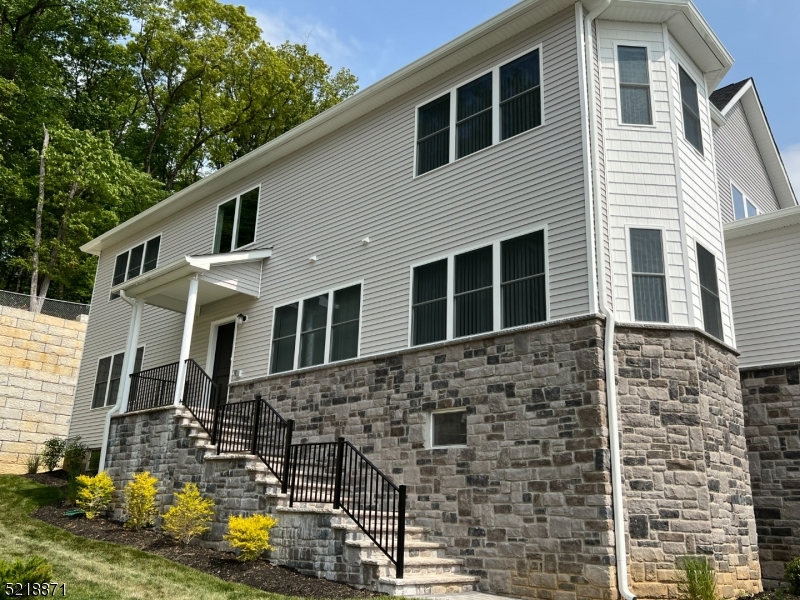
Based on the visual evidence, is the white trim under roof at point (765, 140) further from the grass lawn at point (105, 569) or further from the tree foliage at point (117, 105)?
the tree foliage at point (117, 105)

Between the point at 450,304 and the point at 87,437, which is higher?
the point at 450,304

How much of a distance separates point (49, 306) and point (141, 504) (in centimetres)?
1186

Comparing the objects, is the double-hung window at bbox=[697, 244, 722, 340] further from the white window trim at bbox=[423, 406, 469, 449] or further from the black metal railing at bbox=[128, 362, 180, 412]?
the black metal railing at bbox=[128, 362, 180, 412]

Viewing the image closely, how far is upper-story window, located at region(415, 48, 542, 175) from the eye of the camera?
10.3 m

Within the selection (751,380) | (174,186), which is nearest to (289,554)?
(751,380)

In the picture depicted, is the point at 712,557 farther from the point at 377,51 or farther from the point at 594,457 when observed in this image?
the point at 377,51

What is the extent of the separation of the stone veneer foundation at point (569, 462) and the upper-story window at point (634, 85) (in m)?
3.32

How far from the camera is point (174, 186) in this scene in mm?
30047

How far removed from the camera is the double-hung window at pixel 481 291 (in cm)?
937

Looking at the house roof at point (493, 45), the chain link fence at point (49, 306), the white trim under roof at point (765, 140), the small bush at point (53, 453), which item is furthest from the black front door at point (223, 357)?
the white trim under roof at point (765, 140)

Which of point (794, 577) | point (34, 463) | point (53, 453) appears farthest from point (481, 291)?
point (34, 463)

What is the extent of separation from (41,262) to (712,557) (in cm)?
2389

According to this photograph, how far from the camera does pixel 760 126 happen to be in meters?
15.7

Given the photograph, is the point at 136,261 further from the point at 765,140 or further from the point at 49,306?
the point at 765,140
